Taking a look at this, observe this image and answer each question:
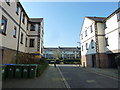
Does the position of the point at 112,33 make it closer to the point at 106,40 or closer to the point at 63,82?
the point at 106,40

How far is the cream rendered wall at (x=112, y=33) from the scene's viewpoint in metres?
16.2

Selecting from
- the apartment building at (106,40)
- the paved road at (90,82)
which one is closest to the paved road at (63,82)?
the paved road at (90,82)

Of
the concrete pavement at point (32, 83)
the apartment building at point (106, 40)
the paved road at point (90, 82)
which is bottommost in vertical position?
the paved road at point (90, 82)

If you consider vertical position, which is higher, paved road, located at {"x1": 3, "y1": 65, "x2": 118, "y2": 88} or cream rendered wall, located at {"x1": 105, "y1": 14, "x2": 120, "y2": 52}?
cream rendered wall, located at {"x1": 105, "y1": 14, "x2": 120, "y2": 52}

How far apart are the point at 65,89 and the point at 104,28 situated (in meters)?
17.1

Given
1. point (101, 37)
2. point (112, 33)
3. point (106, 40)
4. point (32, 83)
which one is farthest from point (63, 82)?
point (101, 37)

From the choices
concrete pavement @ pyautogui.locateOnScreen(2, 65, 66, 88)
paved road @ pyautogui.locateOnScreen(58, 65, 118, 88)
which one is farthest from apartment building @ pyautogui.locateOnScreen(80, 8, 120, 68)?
concrete pavement @ pyautogui.locateOnScreen(2, 65, 66, 88)

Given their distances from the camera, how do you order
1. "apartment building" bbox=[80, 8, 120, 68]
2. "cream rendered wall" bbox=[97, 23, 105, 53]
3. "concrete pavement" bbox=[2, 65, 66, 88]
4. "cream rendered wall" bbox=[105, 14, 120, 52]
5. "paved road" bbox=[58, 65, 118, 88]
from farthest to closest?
"cream rendered wall" bbox=[97, 23, 105, 53] → "apartment building" bbox=[80, 8, 120, 68] → "cream rendered wall" bbox=[105, 14, 120, 52] → "paved road" bbox=[58, 65, 118, 88] → "concrete pavement" bbox=[2, 65, 66, 88]

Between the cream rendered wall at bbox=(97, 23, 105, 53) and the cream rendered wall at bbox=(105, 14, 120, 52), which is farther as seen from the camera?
the cream rendered wall at bbox=(97, 23, 105, 53)

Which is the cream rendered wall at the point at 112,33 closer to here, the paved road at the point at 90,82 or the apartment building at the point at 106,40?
the apartment building at the point at 106,40

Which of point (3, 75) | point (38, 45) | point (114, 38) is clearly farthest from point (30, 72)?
point (114, 38)

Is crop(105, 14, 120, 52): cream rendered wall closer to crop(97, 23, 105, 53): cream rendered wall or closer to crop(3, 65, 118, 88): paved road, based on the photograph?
crop(97, 23, 105, 53): cream rendered wall

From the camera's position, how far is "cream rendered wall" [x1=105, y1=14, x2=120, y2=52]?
16188mm

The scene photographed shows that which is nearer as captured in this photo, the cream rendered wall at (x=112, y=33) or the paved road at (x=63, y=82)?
the paved road at (x=63, y=82)
